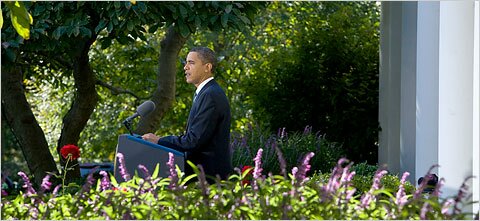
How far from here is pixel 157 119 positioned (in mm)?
10680

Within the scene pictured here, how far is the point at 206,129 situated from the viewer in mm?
5172

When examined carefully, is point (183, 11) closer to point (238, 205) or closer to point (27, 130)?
point (27, 130)

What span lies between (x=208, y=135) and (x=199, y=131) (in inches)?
2.1

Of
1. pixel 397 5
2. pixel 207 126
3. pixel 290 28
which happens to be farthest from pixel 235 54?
pixel 207 126

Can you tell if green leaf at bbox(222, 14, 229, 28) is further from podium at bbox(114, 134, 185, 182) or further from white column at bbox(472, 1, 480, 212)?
white column at bbox(472, 1, 480, 212)

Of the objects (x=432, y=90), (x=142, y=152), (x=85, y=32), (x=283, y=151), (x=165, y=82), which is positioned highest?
(x=85, y=32)

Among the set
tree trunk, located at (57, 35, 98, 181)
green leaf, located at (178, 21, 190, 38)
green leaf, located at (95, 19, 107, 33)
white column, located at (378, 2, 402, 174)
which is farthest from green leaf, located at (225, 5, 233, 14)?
white column, located at (378, 2, 402, 174)

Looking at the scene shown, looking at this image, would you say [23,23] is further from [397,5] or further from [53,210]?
[397,5]

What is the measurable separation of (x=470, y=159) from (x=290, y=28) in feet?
42.7

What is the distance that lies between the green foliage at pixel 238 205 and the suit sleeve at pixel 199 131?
1724 mm

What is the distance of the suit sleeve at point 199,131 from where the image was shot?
5152mm

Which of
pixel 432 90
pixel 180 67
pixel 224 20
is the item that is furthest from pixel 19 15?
pixel 180 67

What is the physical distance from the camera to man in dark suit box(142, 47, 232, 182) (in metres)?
5.17

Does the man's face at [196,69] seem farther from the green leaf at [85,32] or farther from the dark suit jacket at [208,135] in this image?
the green leaf at [85,32]
